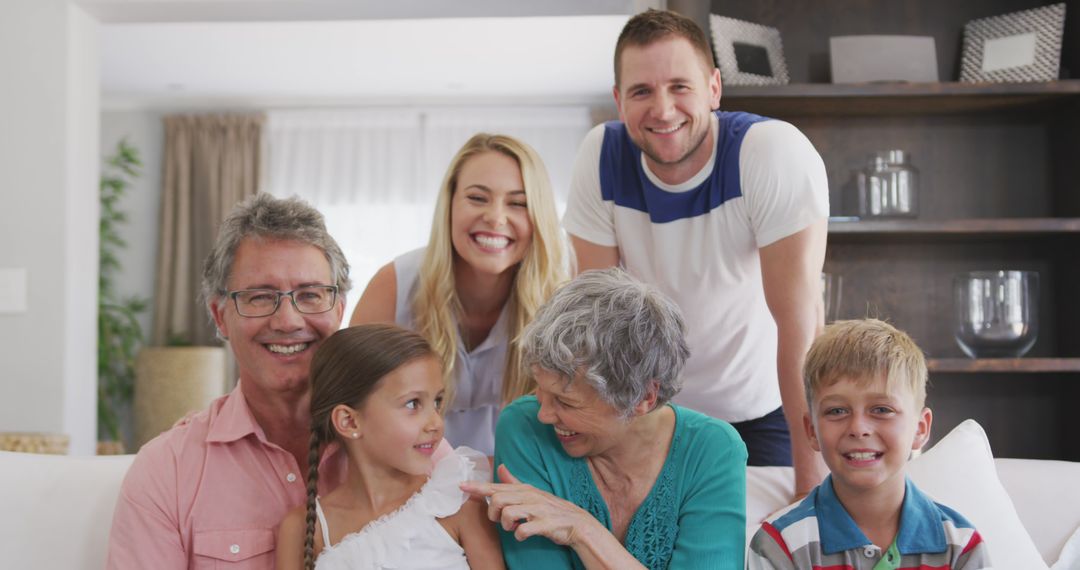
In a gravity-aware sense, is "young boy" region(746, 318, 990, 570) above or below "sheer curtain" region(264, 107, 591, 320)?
below

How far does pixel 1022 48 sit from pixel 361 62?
14.9ft

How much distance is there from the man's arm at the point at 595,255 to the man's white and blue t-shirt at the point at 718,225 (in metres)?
0.02

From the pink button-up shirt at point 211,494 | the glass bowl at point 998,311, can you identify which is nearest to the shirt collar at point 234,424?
the pink button-up shirt at point 211,494

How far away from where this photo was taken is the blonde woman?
2.20 m

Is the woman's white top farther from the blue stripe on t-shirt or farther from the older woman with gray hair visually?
the older woman with gray hair

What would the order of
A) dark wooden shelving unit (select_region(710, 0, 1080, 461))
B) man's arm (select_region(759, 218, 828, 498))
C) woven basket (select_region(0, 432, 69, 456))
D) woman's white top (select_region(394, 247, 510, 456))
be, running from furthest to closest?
woven basket (select_region(0, 432, 69, 456))
dark wooden shelving unit (select_region(710, 0, 1080, 461))
woman's white top (select_region(394, 247, 510, 456))
man's arm (select_region(759, 218, 828, 498))

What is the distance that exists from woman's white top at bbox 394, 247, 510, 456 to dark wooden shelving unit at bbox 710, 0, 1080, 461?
56.0 inches

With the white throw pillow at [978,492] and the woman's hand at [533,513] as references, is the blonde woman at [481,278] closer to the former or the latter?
the woman's hand at [533,513]

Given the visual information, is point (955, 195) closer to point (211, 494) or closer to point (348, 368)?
point (348, 368)

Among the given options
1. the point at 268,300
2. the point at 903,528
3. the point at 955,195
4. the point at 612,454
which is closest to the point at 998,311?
the point at 955,195

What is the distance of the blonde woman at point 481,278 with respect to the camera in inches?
86.7

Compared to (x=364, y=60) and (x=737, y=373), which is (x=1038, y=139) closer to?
(x=737, y=373)

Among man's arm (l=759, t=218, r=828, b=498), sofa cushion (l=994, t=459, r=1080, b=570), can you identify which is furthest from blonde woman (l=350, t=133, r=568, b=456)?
sofa cushion (l=994, t=459, r=1080, b=570)

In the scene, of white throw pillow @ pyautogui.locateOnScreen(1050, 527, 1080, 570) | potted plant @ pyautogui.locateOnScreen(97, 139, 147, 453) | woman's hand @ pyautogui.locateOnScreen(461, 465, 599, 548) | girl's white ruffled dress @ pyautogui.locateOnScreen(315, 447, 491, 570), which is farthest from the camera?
potted plant @ pyautogui.locateOnScreen(97, 139, 147, 453)
